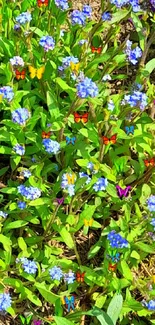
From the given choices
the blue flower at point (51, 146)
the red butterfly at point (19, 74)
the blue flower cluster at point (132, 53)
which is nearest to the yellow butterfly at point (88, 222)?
the blue flower at point (51, 146)

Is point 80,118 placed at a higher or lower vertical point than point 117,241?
higher

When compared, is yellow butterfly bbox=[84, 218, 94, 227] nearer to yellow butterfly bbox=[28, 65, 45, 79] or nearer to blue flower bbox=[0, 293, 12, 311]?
blue flower bbox=[0, 293, 12, 311]

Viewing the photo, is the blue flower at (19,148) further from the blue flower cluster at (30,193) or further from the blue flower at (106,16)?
the blue flower at (106,16)

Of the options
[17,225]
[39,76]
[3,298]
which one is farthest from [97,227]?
[39,76]

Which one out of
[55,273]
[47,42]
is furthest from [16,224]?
[47,42]

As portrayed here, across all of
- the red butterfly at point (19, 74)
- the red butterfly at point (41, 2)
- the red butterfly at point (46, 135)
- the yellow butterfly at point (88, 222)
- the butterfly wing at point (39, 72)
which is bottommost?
the yellow butterfly at point (88, 222)

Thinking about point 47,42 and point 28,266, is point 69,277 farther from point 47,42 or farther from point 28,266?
point 47,42

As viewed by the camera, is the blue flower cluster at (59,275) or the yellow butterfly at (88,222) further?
the yellow butterfly at (88,222)
